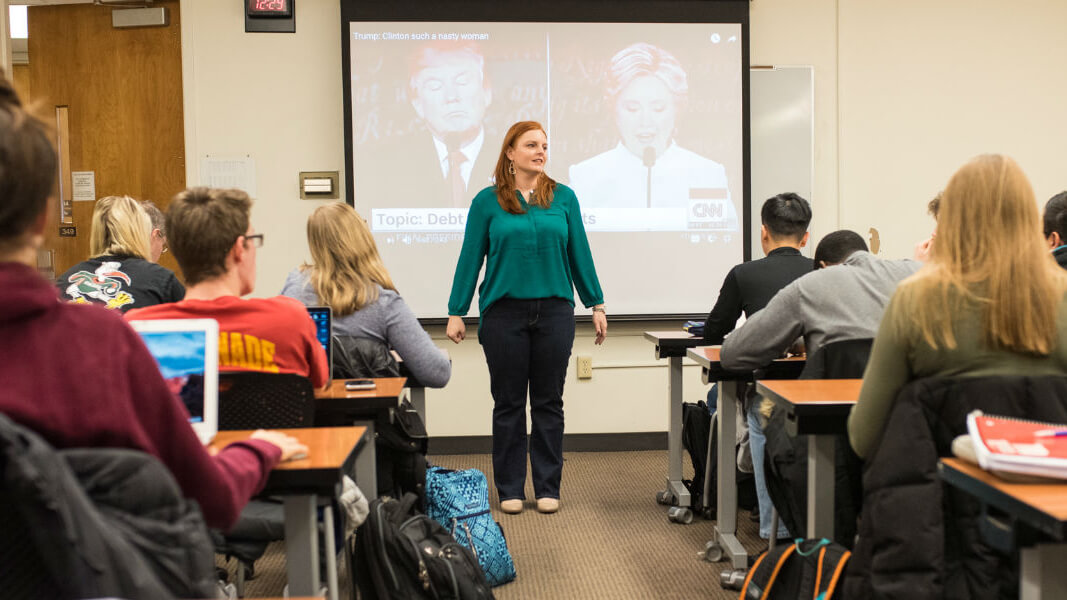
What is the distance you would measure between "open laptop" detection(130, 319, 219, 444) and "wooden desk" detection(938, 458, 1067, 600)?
123cm

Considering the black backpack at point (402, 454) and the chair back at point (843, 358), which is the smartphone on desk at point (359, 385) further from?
the chair back at point (843, 358)

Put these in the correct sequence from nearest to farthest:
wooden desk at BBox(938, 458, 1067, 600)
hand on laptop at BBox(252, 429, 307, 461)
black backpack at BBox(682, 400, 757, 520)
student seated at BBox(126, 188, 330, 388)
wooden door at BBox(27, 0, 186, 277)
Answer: wooden desk at BBox(938, 458, 1067, 600), hand on laptop at BBox(252, 429, 307, 461), student seated at BBox(126, 188, 330, 388), black backpack at BBox(682, 400, 757, 520), wooden door at BBox(27, 0, 186, 277)

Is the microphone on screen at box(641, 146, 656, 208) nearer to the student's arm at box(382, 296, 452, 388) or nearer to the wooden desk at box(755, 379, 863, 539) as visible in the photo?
the student's arm at box(382, 296, 452, 388)

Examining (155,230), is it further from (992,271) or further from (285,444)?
(992,271)

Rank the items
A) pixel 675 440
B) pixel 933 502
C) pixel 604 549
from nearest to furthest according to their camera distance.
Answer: pixel 933 502 < pixel 604 549 < pixel 675 440

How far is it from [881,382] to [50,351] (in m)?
1.34

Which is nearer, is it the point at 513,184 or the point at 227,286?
the point at 227,286

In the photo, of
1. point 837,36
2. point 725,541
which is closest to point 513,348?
point 725,541

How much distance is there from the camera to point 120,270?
2.99 m

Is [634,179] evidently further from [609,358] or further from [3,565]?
[3,565]

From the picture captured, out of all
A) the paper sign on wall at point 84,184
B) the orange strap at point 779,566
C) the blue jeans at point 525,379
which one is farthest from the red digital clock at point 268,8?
the orange strap at point 779,566

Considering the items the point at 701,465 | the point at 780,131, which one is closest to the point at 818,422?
the point at 701,465

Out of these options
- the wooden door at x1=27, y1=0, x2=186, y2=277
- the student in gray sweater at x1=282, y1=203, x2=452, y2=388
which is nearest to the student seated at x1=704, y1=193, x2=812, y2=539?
the student in gray sweater at x1=282, y1=203, x2=452, y2=388

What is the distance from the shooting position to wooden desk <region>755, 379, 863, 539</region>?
1939 mm
